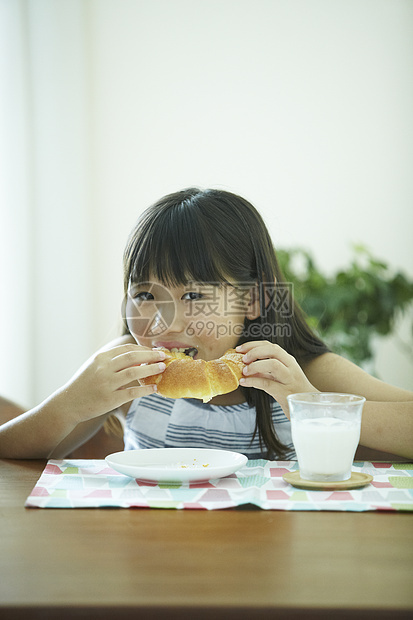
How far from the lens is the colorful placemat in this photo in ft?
2.78

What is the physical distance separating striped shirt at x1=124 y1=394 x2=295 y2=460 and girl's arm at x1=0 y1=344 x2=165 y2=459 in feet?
1.11

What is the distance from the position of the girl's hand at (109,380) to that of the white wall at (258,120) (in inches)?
98.0

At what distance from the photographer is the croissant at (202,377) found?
3.72ft

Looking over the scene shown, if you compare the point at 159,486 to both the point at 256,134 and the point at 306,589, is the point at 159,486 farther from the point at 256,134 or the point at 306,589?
the point at 256,134

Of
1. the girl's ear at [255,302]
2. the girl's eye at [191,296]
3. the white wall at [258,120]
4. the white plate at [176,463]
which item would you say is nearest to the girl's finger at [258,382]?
Answer: the white plate at [176,463]

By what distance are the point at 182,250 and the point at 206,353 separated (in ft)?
0.78

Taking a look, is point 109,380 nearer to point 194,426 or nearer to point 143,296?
point 143,296

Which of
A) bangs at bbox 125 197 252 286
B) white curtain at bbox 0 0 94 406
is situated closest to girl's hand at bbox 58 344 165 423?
bangs at bbox 125 197 252 286

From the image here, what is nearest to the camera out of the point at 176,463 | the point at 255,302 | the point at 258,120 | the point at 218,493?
the point at 218,493

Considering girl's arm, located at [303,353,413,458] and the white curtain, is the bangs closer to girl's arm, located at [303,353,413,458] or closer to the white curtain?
girl's arm, located at [303,353,413,458]

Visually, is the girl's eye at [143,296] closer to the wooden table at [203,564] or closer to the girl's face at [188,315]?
the girl's face at [188,315]

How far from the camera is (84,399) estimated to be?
1.19m

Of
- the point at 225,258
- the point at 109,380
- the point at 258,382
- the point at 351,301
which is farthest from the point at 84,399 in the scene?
the point at 351,301

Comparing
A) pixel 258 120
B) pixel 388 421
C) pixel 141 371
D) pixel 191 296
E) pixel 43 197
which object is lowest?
pixel 388 421
